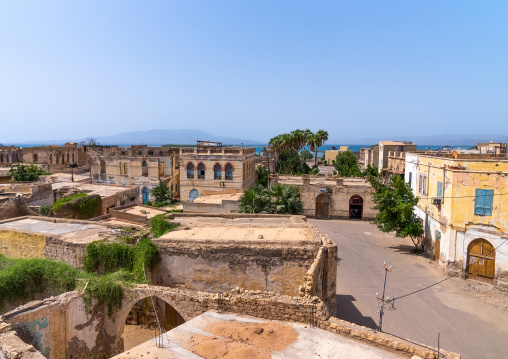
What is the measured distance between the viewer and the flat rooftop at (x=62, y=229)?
15500 millimetres

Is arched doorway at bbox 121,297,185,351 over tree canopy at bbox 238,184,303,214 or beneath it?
beneath

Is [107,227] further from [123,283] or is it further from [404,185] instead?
[404,185]

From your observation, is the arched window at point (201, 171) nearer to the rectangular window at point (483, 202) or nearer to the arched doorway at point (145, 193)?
the arched doorway at point (145, 193)

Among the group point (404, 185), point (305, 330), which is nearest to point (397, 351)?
point (305, 330)

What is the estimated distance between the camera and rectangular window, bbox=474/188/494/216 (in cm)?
1916

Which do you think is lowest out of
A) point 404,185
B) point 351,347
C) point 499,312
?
point 499,312

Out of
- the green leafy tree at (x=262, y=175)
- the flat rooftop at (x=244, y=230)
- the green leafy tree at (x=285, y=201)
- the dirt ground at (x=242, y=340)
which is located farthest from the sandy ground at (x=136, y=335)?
the green leafy tree at (x=262, y=175)

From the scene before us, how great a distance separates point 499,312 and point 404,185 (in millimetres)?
11338

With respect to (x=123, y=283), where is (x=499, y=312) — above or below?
below

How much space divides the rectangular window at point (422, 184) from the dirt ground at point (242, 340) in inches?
767

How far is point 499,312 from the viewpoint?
16.0m

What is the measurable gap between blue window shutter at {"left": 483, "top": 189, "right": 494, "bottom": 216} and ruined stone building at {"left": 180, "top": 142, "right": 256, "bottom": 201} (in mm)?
23716

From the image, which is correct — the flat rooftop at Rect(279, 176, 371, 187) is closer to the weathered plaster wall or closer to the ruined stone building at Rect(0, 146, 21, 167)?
the weathered plaster wall

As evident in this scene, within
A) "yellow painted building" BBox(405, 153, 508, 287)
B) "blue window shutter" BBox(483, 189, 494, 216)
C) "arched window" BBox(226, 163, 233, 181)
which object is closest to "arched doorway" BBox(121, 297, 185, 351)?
"yellow painted building" BBox(405, 153, 508, 287)
